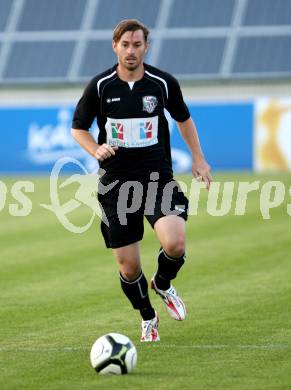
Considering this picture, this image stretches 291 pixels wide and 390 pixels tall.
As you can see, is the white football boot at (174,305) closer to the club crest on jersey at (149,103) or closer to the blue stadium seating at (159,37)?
the club crest on jersey at (149,103)

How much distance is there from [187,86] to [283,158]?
14.6 feet

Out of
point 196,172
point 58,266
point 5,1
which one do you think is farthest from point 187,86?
point 196,172

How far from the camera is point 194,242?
16953 millimetres

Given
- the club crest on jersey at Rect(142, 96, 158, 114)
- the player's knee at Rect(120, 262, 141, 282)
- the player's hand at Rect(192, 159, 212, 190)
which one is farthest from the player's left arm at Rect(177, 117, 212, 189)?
the player's knee at Rect(120, 262, 141, 282)

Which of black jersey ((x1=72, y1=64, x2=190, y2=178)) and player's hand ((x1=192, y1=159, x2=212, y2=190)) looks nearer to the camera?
black jersey ((x1=72, y1=64, x2=190, y2=178))

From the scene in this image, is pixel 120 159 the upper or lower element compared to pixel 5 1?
upper

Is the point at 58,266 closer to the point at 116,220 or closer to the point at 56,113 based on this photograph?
the point at 116,220

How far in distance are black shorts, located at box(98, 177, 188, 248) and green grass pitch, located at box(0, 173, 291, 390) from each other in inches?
35.7

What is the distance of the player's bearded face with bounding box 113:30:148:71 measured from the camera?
8.89 meters

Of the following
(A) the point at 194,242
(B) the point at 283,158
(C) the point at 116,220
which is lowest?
(B) the point at 283,158

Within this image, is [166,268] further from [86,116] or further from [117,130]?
[86,116]

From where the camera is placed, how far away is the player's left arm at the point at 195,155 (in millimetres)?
9430

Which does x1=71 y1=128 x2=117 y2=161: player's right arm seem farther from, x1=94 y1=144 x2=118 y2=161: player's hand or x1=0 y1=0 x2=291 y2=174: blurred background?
x1=0 y1=0 x2=291 y2=174: blurred background

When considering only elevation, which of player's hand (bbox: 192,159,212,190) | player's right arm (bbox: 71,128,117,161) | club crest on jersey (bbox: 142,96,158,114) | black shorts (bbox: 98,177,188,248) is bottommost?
black shorts (bbox: 98,177,188,248)
